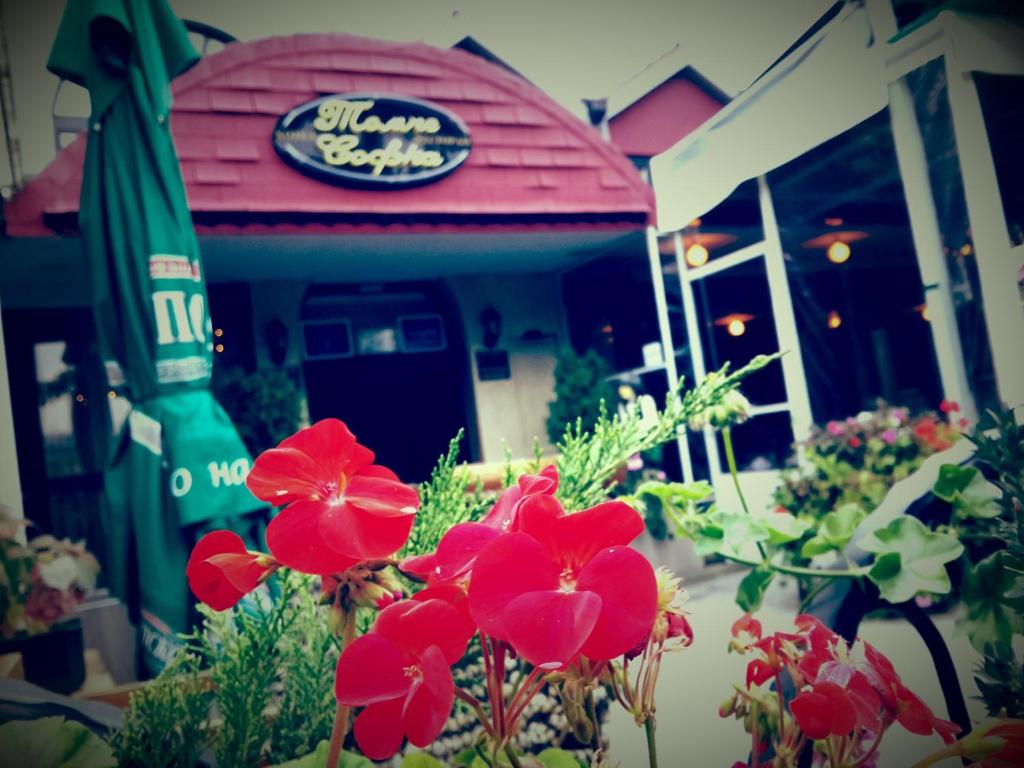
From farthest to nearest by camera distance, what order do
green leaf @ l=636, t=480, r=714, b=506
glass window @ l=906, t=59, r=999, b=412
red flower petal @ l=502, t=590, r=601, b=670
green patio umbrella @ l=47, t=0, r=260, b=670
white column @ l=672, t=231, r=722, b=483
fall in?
1. glass window @ l=906, t=59, r=999, b=412
2. white column @ l=672, t=231, r=722, b=483
3. green patio umbrella @ l=47, t=0, r=260, b=670
4. green leaf @ l=636, t=480, r=714, b=506
5. red flower petal @ l=502, t=590, r=601, b=670

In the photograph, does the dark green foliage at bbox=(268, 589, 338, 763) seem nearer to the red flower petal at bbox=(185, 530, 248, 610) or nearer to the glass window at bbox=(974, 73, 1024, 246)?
the red flower petal at bbox=(185, 530, 248, 610)

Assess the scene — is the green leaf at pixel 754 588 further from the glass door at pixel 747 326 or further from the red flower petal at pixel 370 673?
the red flower petal at pixel 370 673

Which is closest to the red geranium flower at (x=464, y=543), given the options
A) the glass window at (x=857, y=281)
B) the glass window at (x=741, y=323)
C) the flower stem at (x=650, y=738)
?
the flower stem at (x=650, y=738)

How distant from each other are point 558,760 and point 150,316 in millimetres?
722

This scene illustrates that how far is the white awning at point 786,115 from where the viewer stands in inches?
40.3

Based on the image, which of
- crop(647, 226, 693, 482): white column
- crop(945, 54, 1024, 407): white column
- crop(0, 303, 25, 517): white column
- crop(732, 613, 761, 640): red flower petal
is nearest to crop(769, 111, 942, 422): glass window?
crop(945, 54, 1024, 407): white column

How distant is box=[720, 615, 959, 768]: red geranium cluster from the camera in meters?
0.37

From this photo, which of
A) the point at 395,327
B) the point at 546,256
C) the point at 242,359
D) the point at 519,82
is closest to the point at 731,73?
the point at 519,82

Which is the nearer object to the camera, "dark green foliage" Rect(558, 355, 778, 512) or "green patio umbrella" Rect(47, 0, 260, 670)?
"dark green foliage" Rect(558, 355, 778, 512)

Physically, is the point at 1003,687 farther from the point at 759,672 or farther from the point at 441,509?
the point at 441,509

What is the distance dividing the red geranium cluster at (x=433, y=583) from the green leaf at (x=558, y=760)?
0.13 m

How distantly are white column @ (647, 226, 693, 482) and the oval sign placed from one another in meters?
0.41

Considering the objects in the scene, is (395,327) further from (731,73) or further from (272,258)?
(731,73)

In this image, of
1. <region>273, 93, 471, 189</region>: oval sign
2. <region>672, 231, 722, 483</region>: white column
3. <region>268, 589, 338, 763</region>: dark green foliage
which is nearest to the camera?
<region>268, 589, 338, 763</region>: dark green foliage
